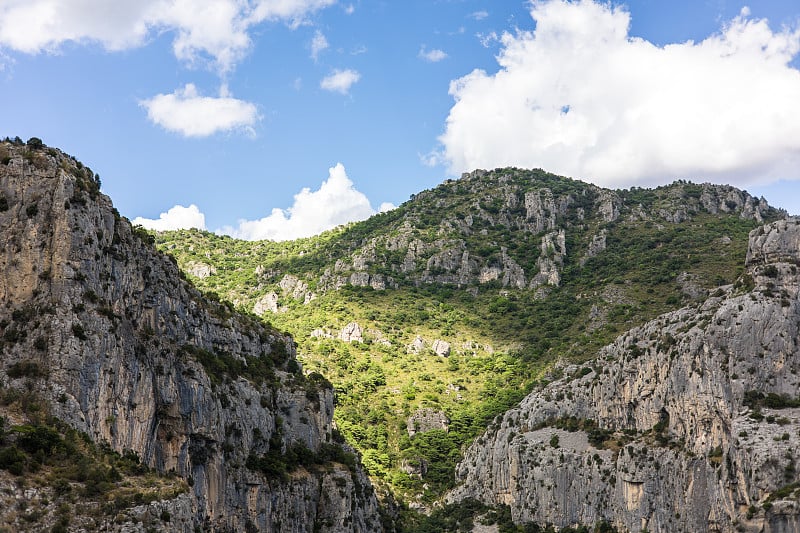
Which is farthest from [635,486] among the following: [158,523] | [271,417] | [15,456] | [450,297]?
[450,297]

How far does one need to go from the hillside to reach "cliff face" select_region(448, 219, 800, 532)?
53.4 ft

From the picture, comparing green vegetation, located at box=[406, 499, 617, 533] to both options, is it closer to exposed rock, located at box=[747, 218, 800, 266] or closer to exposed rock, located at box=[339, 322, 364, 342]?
exposed rock, located at box=[747, 218, 800, 266]

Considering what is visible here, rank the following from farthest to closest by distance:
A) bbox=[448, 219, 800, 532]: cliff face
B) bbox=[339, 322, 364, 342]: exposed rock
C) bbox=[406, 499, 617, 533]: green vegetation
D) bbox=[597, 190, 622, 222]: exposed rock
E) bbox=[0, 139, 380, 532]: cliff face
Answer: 1. bbox=[597, 190, 622, 222]: exposed rock
2. bbox=[339, 322, 364, 342]: exposed rock
3. bbox=[406, 499, 617, 533]: green vegetation
4. bbox=[448, 219, 800, 532]: cliff face
5. bbox=[0, 139, 380, 532]: cliff face

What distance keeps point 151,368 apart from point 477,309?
131960 millimetres

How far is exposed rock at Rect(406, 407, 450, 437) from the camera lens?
443ft

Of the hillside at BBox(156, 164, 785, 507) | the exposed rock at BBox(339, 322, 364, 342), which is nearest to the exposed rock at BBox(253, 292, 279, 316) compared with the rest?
the hillside at BBox(156, 164, 785, 507)

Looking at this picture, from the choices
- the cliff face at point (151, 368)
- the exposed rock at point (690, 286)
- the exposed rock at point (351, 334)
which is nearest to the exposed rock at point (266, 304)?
the exposed rock at point (351, 334)

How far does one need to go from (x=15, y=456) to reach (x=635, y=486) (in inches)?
2674

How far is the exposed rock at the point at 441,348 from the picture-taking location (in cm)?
15904

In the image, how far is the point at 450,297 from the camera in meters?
186

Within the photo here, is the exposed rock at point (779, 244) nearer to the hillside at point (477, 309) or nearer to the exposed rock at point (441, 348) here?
the hillside at point (477, 309)

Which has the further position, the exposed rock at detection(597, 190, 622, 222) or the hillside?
the exposed rock at detection(597, 190, 622, 222)

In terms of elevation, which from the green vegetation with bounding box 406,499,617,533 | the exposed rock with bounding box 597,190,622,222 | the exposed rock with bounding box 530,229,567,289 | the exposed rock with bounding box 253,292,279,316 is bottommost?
the green vegetation with bounding box 406,499,617,533

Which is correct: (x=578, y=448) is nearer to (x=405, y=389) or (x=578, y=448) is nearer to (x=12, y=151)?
(x=405, y=389)
